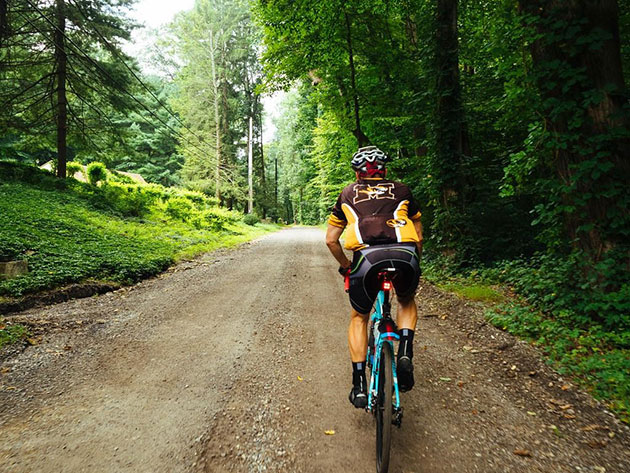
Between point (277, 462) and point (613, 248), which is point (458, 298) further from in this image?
point (277, 462)

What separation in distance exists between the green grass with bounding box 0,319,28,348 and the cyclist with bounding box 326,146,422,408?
4.35m

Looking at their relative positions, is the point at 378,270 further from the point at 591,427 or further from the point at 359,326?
the point at 591,427

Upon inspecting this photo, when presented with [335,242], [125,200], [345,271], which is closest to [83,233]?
[125,200]

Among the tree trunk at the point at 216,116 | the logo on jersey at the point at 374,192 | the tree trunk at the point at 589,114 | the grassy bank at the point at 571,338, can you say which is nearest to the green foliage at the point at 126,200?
the tree trunk at the point at 216,116

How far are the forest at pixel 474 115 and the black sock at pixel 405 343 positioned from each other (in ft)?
6.21

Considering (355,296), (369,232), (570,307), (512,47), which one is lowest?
(570,307)

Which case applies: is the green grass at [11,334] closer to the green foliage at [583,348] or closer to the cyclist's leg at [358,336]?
the cyclist's leg at [358,336]

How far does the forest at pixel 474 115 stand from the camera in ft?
13.5

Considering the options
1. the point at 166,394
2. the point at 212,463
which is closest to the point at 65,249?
the point at 166,394

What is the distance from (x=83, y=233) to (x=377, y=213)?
9337mm

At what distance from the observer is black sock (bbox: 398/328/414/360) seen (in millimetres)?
2369

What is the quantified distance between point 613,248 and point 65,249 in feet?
32.7

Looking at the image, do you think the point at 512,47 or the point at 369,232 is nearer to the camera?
→ the point at 369,232

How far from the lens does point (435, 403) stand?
9.97 ft
